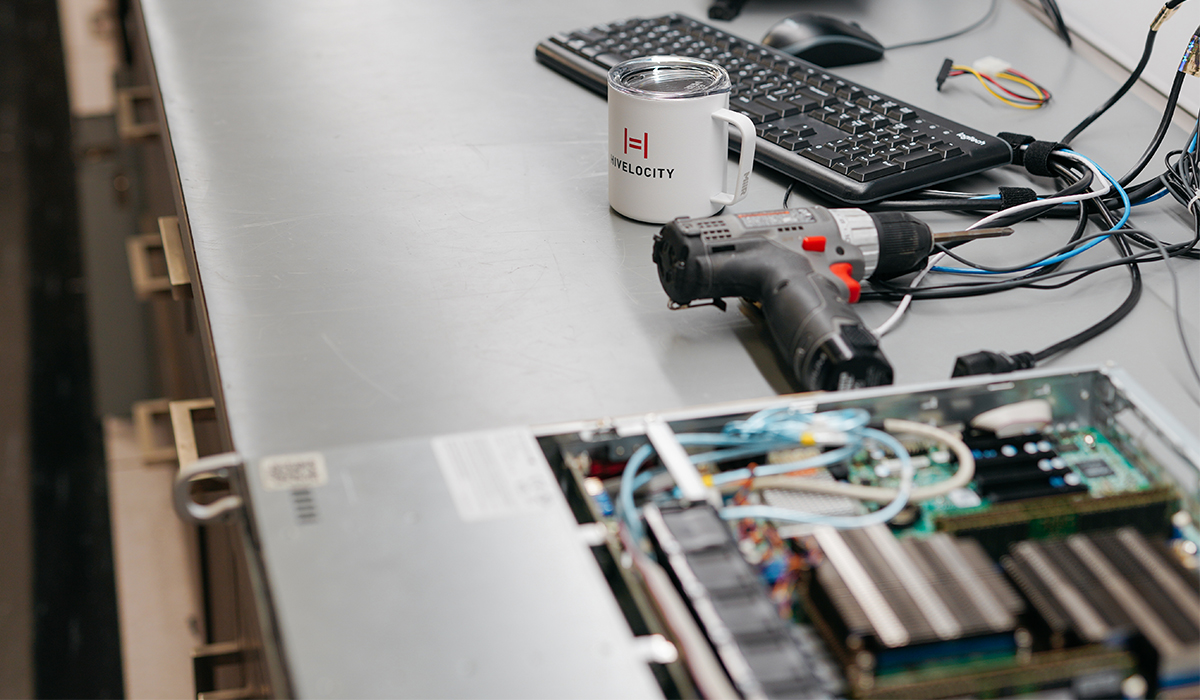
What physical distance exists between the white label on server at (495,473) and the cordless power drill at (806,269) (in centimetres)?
19

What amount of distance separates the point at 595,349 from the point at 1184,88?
0.69 meters

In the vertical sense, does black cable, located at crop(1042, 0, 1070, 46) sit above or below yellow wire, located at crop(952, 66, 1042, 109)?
above

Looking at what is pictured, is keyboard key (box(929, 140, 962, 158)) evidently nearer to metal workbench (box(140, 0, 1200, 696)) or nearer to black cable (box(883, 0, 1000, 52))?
metal workbench (box(140, 0, 1200, 696))

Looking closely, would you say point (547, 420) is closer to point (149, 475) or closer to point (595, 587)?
point (595, 587)

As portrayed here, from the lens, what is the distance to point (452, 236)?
0.83 m

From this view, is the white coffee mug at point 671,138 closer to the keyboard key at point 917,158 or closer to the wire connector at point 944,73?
the keyboard key at point 917,158

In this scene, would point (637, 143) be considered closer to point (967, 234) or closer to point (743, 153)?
point (743, 153)

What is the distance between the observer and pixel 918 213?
0.87 meters

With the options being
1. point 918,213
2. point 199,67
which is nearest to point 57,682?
point 199,67

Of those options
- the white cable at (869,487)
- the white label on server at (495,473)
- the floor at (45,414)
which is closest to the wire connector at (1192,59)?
the white cable at (869,487)

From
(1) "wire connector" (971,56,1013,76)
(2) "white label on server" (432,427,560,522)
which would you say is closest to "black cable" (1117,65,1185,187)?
(1) "wire connector" (971,56,1013,76)

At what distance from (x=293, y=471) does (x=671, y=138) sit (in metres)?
0.39

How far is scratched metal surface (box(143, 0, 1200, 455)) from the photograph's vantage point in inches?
26.2

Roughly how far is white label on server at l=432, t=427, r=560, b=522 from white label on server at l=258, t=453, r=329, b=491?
0.06 m
